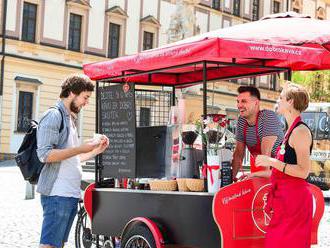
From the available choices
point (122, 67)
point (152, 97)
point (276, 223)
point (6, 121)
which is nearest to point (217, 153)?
point (276, 223)

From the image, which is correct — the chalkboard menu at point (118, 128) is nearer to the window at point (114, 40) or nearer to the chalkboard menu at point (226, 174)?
the chalkboard menu at point (226, 174)

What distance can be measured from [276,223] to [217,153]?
3.26 ft

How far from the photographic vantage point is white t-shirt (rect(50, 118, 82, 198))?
5.39 m

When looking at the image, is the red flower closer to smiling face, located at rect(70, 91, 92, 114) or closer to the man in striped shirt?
the man in striped shirt

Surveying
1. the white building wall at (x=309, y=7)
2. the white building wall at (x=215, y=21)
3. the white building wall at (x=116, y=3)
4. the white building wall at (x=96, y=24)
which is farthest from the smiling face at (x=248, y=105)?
the white building wall at (x=309, y=7)

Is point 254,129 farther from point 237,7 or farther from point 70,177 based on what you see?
point 237,7

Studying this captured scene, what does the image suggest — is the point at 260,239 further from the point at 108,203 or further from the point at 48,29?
the point at 48,29

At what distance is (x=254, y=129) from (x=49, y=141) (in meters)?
1.95

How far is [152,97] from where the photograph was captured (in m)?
8.04

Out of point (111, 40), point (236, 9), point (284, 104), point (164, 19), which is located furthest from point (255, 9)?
point (284, 104)

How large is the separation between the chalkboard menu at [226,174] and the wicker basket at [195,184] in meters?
0.22

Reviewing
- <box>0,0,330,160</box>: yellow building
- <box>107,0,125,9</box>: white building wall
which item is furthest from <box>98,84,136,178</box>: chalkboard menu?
<box>107,0,125,9</box>: white building wall

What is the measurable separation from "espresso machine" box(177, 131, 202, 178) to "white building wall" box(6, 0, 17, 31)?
26489 mm

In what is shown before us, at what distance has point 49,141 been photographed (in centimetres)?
533
